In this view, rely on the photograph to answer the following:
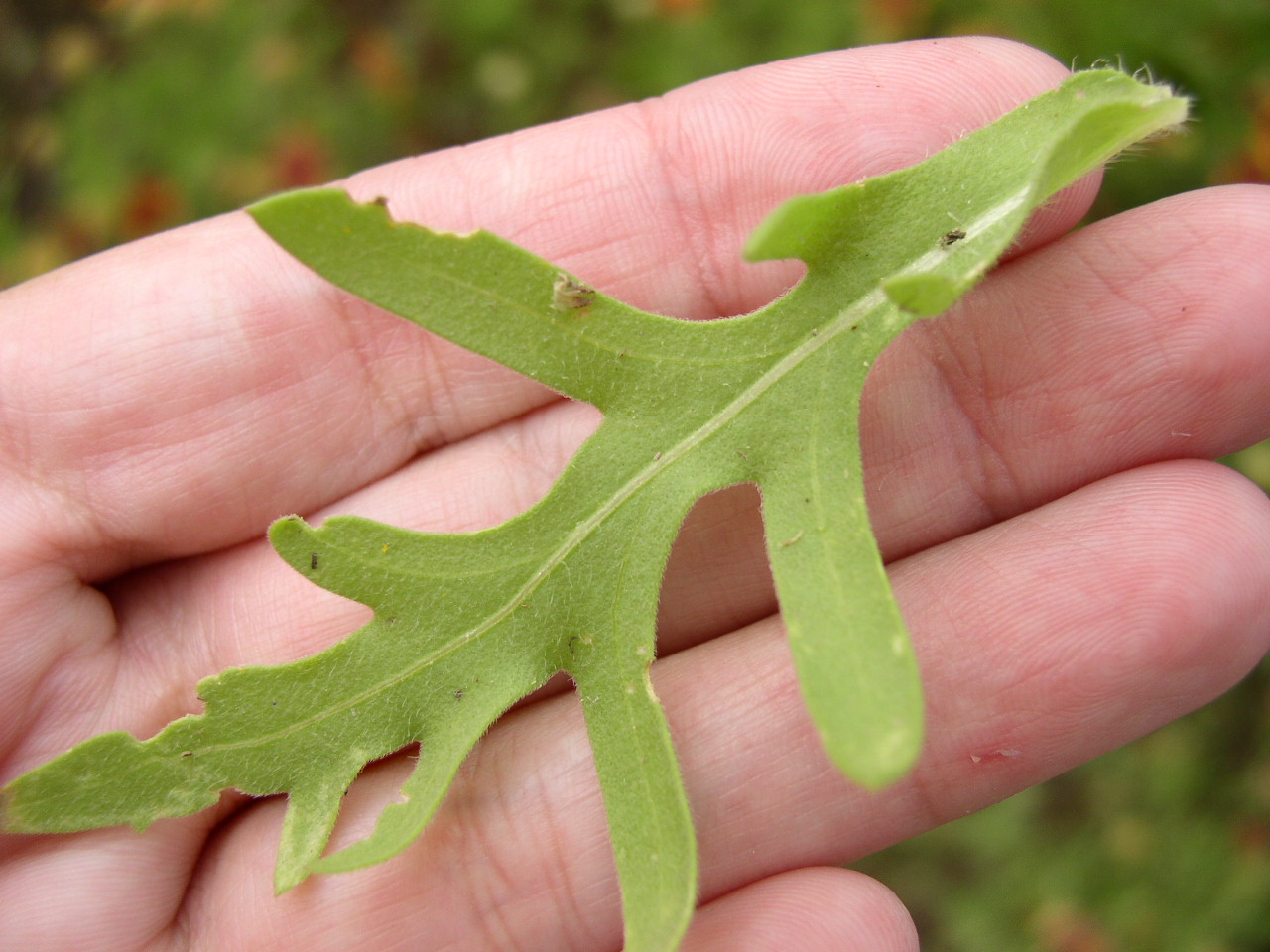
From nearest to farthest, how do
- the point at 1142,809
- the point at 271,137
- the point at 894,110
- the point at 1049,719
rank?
the point at 1049,719
the point at 894,110
the point at 1142,809
the point at 271,137

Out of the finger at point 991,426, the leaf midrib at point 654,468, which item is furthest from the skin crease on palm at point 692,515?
the leaf midrib at point 654,468

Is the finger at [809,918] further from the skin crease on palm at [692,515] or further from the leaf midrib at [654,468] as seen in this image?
the leaf midrib at [654,468]

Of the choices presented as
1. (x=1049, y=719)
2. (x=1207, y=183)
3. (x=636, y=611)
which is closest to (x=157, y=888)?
(x=636, y=611)

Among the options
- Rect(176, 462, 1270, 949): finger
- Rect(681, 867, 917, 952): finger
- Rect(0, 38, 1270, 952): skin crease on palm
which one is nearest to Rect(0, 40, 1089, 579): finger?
Rect(0, 38, 1270, 952): skin crease on palm

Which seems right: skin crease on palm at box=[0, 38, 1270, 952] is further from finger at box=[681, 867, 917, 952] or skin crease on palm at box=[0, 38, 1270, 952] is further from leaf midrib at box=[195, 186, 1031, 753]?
leaf midrib at box=[195, 186, 1031, 753]

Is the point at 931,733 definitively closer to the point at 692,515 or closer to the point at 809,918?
the point at 809,918

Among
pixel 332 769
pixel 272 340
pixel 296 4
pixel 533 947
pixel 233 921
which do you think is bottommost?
pixel 533 947

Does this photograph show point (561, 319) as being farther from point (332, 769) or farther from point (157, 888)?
point (157, 888)
